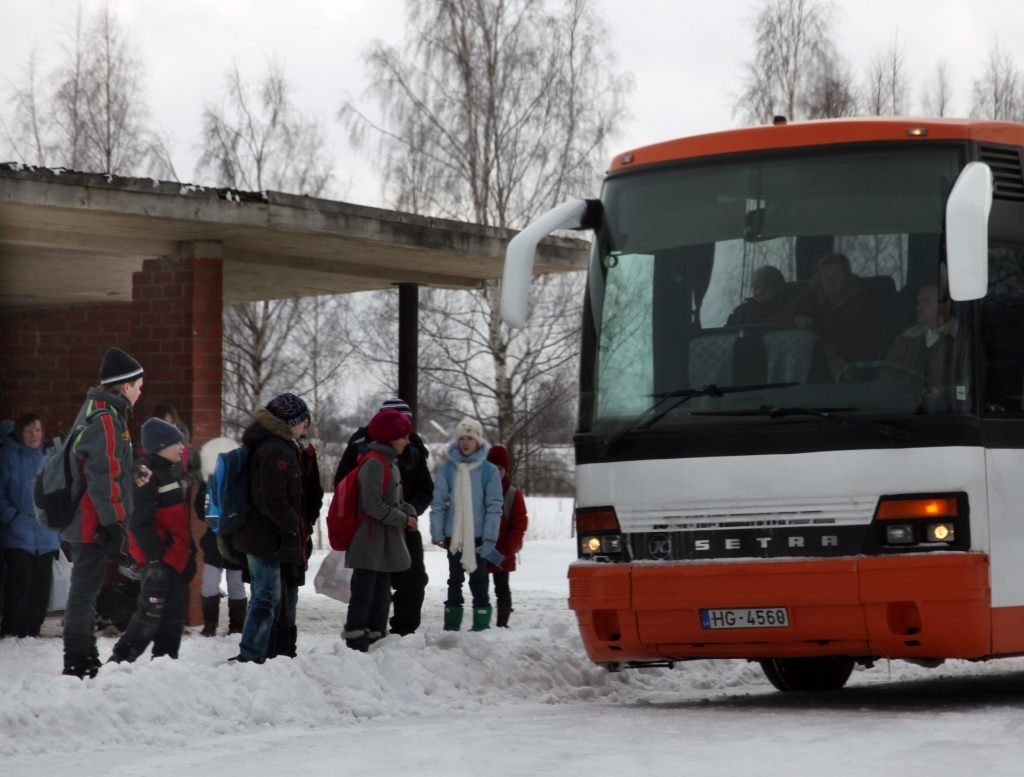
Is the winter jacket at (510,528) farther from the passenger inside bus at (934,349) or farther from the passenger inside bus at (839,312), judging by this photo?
the passenger inside bus at (934,349)

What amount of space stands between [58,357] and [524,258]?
8154 mm

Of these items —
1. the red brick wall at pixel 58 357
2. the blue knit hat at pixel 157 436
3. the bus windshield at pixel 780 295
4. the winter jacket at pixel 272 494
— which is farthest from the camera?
the red brick wall at pixel 58 357

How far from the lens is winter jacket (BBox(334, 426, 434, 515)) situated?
10234mm

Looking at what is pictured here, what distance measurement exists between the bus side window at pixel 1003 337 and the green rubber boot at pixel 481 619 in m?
5.29

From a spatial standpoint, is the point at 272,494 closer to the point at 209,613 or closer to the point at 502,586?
Answer: the point at 209,613

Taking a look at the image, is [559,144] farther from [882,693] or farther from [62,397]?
[882,693]

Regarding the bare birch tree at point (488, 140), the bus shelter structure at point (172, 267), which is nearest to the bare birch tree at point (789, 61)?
the bare birch tree at point (488, 140)

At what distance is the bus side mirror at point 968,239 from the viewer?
6.47 metres

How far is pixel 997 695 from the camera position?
26.7ft

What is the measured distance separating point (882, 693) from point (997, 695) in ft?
2.19

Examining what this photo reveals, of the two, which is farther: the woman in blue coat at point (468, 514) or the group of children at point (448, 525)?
the woman in blue coat at point (468, 514)

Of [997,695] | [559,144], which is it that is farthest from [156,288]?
[559,144]

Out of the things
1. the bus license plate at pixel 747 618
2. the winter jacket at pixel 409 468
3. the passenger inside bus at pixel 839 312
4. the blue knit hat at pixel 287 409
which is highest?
the passenger inside bus at pixel 839 312

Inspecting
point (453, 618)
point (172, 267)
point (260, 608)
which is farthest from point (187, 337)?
point (260, 608)
